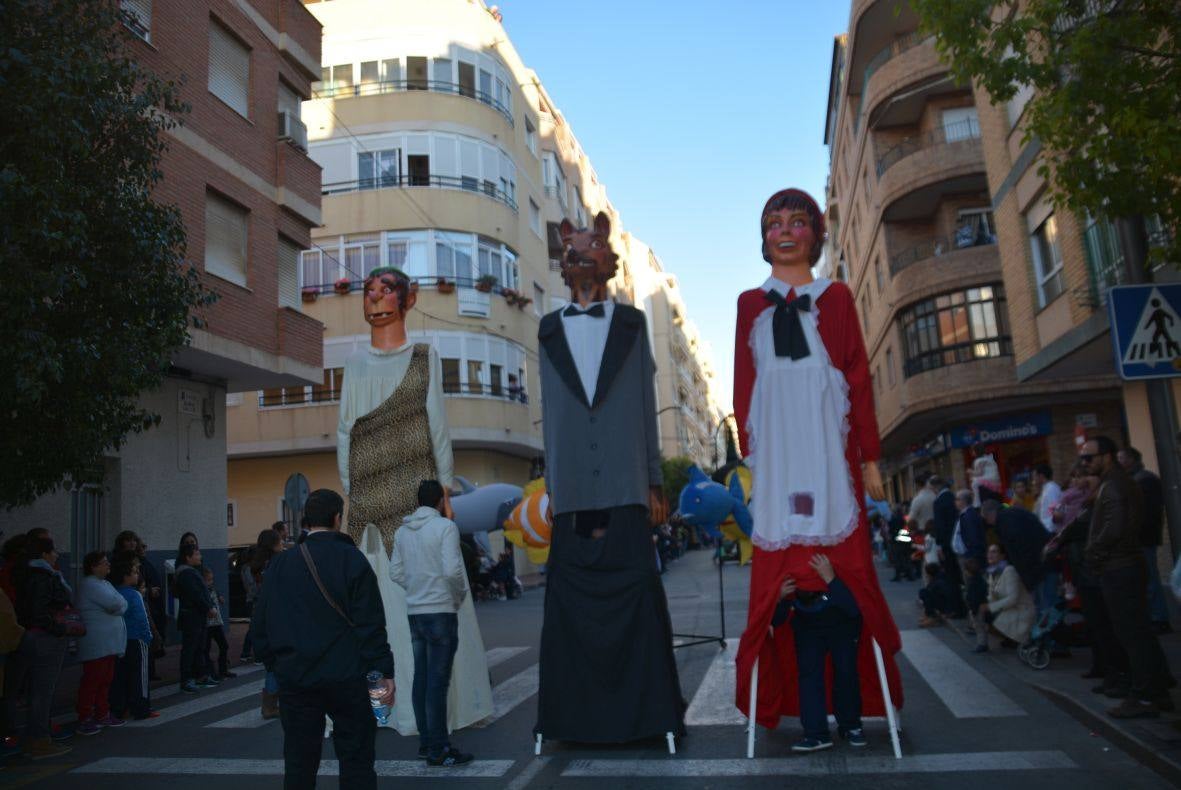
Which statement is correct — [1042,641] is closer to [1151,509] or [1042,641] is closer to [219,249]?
[1151,509]

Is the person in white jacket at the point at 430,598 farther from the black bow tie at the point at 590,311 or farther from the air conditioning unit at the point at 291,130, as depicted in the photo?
the air conditioning unit at the point at 291,130

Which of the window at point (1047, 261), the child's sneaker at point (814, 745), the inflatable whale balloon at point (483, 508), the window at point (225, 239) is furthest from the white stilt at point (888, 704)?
the window at point (1047, 261)

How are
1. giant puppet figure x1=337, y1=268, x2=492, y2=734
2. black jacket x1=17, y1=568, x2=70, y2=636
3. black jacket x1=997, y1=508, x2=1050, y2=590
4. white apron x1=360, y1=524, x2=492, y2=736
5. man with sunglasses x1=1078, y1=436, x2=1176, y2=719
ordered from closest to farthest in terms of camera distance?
man with sunglasses x1=1078, y1=436, x2=1176, y2=719, white apron x1=360, y1=524, x2=492, y2=736, giant puppet figure x1=337, y1=268, x2=492, y2=734, black jacket x1=17, y1=568, x2=70, y2=636, black jacket x1=997, y1=508, x2=1050, y2=590

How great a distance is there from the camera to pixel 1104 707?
250 inches

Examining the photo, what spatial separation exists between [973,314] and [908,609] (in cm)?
1677

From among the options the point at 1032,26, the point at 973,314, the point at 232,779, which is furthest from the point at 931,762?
the point at 973,314

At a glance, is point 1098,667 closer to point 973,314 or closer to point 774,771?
point 774,771

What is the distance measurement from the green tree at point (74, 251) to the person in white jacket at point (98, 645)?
1.01 meters

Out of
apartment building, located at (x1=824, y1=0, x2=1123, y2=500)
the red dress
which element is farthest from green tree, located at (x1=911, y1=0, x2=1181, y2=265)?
apartment building, located at (x1=824, y1=0, x2=1123, y2=500)

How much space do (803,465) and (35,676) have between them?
5.87m

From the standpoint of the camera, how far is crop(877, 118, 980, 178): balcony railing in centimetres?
2942

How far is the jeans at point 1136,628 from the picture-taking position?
6062mm

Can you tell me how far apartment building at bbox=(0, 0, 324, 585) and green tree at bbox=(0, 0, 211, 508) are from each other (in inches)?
209

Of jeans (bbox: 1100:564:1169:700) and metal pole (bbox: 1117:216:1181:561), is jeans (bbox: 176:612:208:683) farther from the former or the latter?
metal pole (bbox: 1117:216:1181:561)
